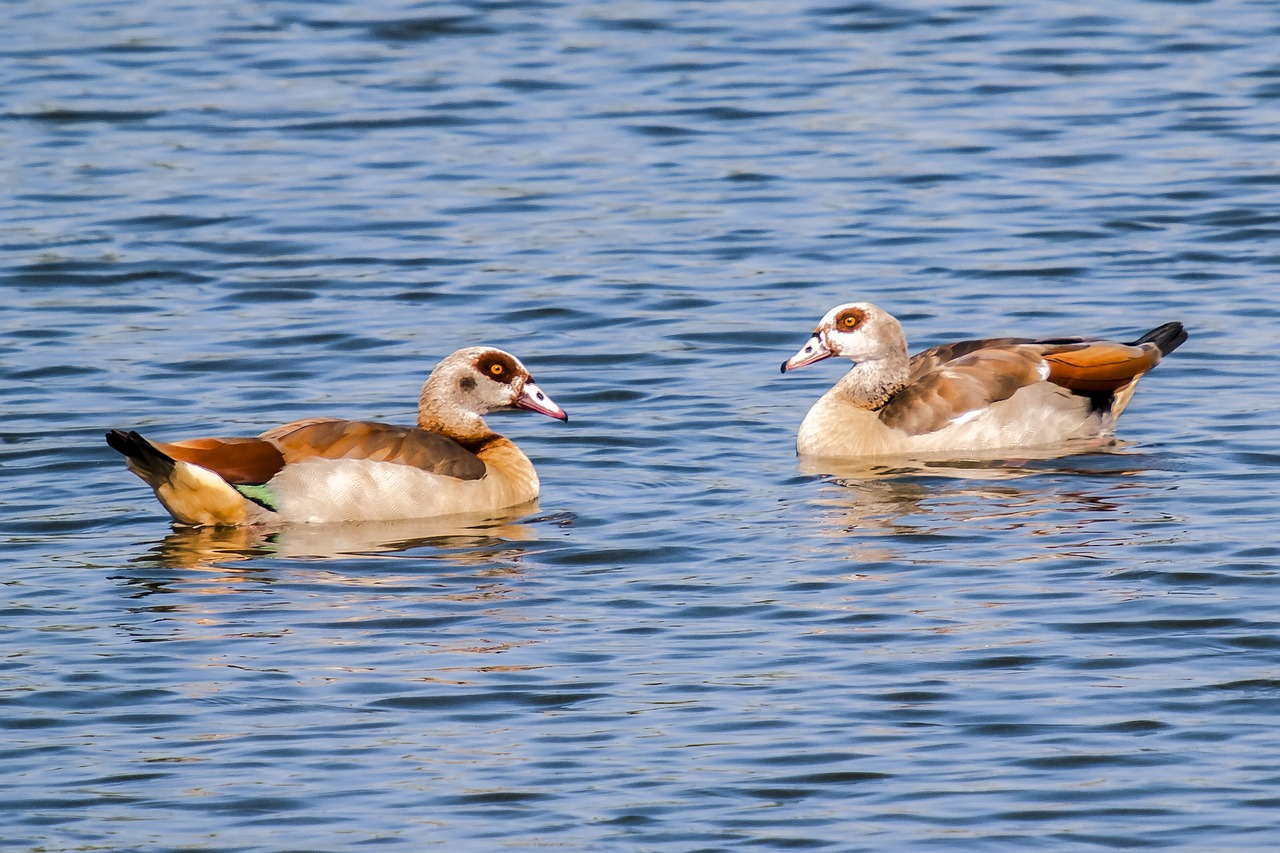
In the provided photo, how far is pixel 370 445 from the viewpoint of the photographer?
11.9 m

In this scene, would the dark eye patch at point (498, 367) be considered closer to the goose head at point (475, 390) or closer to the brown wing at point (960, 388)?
the goose head at point (475, 390)

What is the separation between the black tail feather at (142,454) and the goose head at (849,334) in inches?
158

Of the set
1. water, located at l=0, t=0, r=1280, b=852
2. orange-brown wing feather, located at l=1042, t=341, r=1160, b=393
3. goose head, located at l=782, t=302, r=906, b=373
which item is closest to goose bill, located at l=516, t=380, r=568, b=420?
water, located at l=0, t=0, r=1280, b=852

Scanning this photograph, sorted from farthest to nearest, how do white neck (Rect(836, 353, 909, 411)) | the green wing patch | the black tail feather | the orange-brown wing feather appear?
1. white neck (Rect(836, 353, 909, 411))
2. the orange-brown wing feather
3. the green wing patch
4. the black tail feather

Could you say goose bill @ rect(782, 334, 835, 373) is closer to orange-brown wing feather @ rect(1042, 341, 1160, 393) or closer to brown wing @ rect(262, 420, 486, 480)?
orange-brown wing feather @ rect(1042, 341, 1160, 393)

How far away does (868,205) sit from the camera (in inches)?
747

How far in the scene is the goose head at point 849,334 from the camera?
540 inches

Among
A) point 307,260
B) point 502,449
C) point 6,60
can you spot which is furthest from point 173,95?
point 502,449

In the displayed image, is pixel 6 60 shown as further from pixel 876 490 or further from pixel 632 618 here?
pixel 632 618

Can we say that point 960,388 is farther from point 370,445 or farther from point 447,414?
point 370,445

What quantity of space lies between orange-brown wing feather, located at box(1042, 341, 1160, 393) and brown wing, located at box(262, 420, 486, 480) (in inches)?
143

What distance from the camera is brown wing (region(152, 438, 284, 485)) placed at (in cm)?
1149

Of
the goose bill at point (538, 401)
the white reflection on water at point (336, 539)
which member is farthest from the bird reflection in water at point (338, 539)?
the goose bill at point (538, 401)

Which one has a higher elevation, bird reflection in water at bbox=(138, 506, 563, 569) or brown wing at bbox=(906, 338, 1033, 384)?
brown wing at bbox=(906, 338, 1033, 384)
